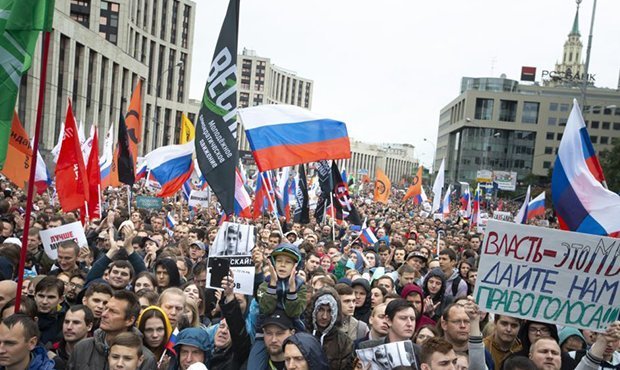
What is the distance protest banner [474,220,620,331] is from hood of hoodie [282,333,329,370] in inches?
46.2

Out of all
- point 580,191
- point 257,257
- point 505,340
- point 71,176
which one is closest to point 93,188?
point 71,176

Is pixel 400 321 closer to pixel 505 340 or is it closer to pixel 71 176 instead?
pixel 505 340

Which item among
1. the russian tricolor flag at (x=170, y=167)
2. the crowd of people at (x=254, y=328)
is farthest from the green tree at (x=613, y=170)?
the crowd of people at (x=254, y=328)

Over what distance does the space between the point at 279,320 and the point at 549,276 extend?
78.2 inches

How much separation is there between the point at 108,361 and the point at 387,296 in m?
3.20

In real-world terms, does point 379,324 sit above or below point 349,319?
above

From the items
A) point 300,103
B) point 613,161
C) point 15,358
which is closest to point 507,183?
point 613,161

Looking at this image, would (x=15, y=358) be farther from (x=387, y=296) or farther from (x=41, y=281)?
(x=387, y=296)

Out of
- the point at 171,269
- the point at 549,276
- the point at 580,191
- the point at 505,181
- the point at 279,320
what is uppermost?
the point at 580,191

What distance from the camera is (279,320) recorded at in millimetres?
5105

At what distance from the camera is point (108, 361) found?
14.6 feet

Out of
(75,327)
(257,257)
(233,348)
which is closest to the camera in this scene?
(75,327)

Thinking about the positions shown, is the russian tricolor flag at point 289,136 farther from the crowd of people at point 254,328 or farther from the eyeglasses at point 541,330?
the eyeglasses at point 541,330

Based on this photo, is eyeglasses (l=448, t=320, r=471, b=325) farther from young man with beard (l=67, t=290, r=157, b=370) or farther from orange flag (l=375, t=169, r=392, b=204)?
orange flag (l=375, t=169, r=392, b=204)
